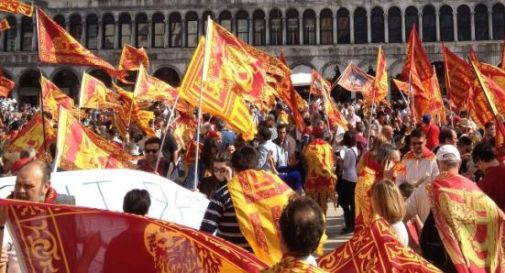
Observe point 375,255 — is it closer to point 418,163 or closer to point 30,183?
point 30,183

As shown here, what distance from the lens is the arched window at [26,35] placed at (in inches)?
1784

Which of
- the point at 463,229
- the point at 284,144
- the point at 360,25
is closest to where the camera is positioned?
the point at 463,229

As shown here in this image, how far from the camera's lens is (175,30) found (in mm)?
44625

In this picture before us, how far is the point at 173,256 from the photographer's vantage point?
11.7 ft

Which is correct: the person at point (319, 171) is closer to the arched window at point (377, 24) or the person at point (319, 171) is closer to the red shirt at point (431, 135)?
the red shirt at point (431, 135)

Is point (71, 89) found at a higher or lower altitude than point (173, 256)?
higher

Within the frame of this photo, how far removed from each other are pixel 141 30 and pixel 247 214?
41.8m

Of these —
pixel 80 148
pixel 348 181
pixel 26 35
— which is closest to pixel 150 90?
pixel 348 181

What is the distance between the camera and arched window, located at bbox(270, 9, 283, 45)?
144 feet

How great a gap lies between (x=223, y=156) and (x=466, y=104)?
32.4 ft

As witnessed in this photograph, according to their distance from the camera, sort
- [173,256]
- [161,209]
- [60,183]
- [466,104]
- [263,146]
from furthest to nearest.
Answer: [466,104] < [263,146] < [161,209] < [60,183] < [173,256]

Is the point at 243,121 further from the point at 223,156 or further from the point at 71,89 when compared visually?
the point at 71,89

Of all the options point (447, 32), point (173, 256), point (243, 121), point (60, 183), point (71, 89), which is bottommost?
point (173, 256)

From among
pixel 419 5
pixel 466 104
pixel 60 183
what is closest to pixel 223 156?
pixel 60 183
